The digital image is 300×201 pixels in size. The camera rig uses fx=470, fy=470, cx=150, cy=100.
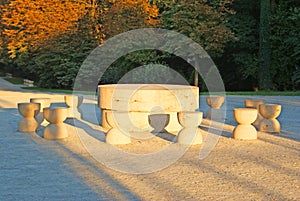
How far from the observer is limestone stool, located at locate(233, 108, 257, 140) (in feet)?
33.5

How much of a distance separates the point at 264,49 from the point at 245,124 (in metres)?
20.3

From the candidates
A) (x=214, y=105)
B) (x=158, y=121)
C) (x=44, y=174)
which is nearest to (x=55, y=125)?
(x=158, y=121)

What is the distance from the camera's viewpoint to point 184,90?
11.3m

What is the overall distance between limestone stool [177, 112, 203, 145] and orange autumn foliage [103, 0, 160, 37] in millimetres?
19454

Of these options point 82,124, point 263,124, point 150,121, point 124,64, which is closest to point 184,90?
point 150,121

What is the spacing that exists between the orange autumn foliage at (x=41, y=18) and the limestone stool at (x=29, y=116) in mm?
19394

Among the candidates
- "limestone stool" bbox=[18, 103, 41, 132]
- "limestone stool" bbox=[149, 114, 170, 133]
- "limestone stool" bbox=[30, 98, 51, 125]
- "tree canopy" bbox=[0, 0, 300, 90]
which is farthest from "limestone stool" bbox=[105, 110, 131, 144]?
"tree canopy" bbox=[0, 0, 300, 90]

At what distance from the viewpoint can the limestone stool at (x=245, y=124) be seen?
10.2 metres

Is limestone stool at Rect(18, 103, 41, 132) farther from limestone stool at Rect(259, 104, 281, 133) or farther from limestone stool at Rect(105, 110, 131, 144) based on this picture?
limestone stool at Rect(259, 104, 281, 133)

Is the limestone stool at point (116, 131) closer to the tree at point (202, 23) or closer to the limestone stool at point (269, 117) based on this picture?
the limestone stool at point (269, 117)

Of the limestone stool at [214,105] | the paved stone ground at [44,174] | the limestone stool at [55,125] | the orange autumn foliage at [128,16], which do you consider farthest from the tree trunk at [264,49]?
the limestone stool at [55,125]

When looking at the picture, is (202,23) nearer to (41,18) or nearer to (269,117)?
(41,18)

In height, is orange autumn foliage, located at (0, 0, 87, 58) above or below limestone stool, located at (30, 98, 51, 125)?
above

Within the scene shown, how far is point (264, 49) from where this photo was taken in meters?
29.7
